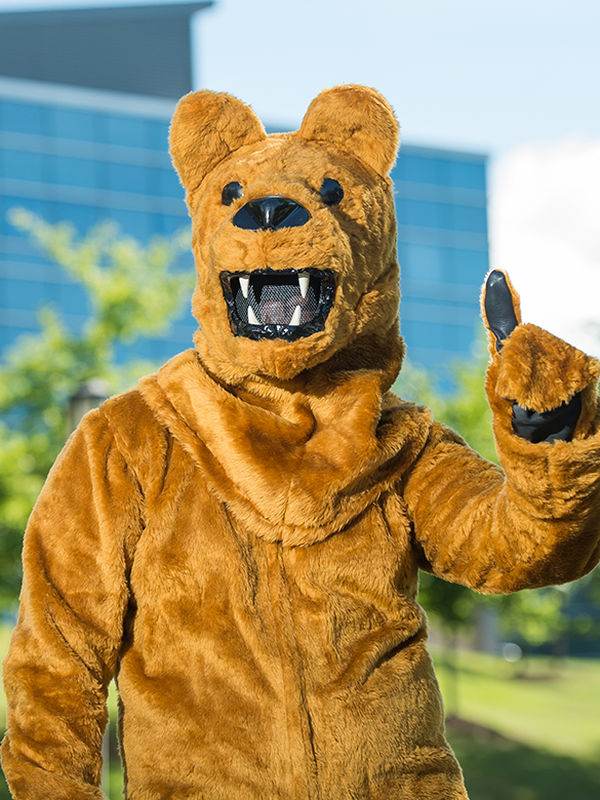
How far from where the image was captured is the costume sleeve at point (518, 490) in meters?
2.36

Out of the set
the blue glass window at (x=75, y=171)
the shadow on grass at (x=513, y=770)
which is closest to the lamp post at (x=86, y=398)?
the shadow on grass at (x=513, y=770)

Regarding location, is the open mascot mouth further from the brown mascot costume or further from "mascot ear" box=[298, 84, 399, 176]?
"mascot ear" box=[298, 84, 399, 176]

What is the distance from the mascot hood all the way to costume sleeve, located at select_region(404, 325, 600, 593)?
329 millimetres

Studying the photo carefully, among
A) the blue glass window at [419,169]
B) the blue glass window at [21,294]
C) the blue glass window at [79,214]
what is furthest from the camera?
the blue glass window at [419,169]

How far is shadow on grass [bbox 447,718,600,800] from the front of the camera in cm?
1240

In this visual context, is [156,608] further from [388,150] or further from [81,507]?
[388,150]

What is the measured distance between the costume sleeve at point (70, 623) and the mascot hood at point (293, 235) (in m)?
0.43

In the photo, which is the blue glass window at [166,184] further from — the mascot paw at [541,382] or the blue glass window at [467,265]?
the mascot paw at [541,382]

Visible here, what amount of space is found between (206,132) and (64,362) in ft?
35.6

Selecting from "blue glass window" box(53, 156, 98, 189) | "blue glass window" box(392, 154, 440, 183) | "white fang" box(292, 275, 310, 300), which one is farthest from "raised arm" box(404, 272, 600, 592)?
"blue glass window" box(392, 154, 440, 183)

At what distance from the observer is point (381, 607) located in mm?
2812

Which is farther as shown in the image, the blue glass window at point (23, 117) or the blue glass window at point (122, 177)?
the blue glass window at point (122, 177)

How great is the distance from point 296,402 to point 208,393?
0.74 feet

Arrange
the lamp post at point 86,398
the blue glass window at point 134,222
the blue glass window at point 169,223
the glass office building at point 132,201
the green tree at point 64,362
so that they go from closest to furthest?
the lamp post at point 86,398 < the green tree at point 64,362 < the glass office building at point 132,201 < the blue glass window at point 134,222 < the blue glass window at point 169,223
